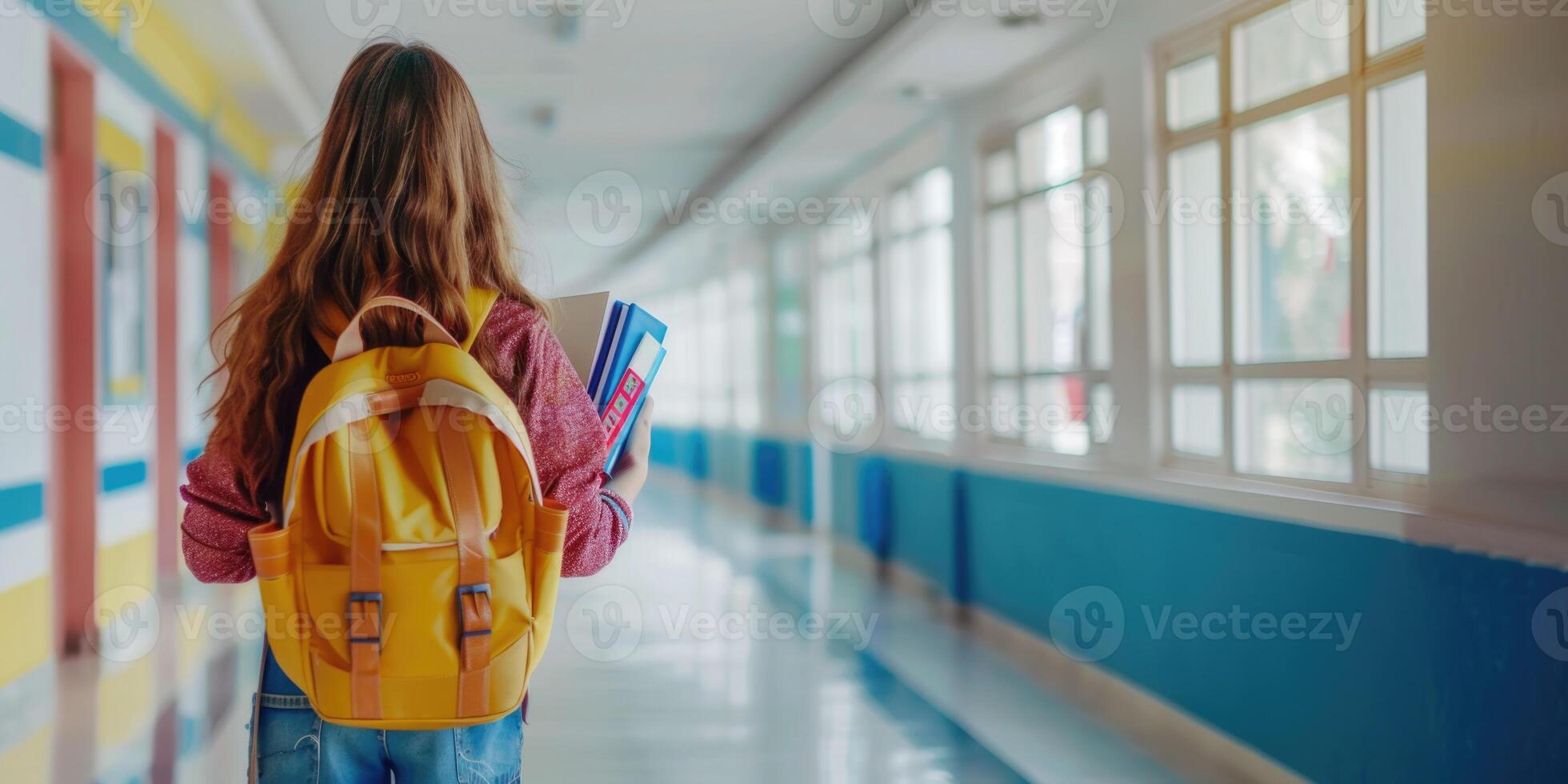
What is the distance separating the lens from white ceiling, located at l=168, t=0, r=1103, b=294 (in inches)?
203

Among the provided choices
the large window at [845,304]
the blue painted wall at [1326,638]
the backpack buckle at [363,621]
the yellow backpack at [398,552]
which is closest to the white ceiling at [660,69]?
the large window at [845,304]

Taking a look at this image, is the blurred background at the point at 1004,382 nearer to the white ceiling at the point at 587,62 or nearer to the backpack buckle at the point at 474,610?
the white ceiling at the point at 587,62

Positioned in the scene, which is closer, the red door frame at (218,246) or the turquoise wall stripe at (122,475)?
the turquoise wall stripe at (122,475)

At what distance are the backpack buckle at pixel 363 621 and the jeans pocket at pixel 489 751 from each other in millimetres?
144

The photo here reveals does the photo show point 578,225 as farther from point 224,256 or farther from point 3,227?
point 3,227

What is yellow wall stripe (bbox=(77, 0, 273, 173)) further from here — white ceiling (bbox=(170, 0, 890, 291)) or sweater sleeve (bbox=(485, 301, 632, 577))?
sweater sleeve (bbox=(485, 301, 632, 577))

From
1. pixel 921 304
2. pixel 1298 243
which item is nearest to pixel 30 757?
pixel 1298 243

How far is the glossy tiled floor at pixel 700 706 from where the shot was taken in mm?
3344

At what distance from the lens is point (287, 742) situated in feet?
3.96

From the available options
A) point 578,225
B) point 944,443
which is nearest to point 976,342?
point 944,443

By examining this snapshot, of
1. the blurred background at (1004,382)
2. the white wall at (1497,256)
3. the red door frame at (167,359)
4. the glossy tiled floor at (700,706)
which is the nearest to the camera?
the white wall at (1497,256)

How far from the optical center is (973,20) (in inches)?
180

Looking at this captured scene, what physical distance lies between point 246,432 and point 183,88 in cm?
565

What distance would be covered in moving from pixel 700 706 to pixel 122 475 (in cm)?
305
